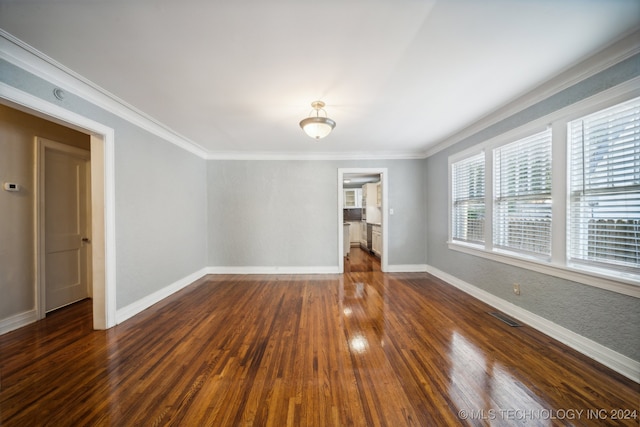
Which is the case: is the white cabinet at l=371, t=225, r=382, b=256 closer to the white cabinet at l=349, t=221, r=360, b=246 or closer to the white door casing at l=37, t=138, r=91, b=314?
the white cabinet at l=349, t=221, r=360, b=246

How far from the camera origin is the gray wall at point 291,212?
4.52 meters

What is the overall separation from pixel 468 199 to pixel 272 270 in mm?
3794

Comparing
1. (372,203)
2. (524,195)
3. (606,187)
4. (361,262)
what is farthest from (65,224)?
(372,203)

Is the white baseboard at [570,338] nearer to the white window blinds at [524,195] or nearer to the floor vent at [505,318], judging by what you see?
the floor vent at [505,318]

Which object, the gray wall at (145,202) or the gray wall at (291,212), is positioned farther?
the gray wall at (291,212)

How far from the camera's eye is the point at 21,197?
2.44 metres

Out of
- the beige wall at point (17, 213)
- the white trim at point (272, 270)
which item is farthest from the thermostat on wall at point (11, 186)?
the white trim at point (272, 270)

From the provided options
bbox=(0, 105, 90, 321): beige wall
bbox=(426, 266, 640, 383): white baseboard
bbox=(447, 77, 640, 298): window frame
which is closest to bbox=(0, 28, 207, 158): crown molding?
bbox=(0, 105, 90, 321): beige wall

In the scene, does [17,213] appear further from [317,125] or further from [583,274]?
[583,274]

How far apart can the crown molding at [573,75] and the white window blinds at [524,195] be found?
1.22 ft

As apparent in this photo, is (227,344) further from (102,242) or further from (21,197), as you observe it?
(21,197)

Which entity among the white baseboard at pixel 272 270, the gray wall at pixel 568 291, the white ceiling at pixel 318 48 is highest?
the white ceiling at pixel 318 48

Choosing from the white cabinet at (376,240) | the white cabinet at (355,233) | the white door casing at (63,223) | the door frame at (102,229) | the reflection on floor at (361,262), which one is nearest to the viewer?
the door frame at (102,229)

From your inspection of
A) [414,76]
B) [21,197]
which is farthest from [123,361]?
[414,76]
